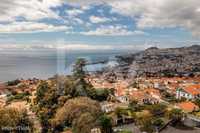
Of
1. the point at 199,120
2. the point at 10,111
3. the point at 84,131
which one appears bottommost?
the point at 199,120

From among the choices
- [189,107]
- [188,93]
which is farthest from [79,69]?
[188,93]

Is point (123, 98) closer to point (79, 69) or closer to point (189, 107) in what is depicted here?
point (189, 107)

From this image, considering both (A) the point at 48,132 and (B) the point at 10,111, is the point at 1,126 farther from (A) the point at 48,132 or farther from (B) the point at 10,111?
(A) the point at 48,132

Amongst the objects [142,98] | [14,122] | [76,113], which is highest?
→ [14,122]

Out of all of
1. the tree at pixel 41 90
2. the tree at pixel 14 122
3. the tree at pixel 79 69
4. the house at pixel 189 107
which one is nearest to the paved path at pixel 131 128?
the tree at pixel 41 90

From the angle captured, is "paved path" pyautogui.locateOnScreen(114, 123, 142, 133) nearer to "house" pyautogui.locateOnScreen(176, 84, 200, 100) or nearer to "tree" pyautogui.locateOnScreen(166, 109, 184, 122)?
"tree" pyautogui.locateOnScreen(166, 109, 184, 122)

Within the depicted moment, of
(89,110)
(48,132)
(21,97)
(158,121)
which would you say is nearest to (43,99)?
(48,132)

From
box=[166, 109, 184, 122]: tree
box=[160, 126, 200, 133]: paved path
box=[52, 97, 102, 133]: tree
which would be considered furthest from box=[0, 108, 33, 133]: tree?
box=[166, 109, 184, 122]: tree

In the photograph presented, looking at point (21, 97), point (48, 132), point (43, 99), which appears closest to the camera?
point (48, 132)

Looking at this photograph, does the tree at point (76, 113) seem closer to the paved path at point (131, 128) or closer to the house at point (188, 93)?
the paved path at point (131, 128)
